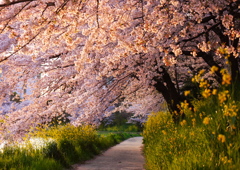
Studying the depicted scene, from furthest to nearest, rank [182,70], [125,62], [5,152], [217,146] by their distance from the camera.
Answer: [182,70]
[125,62]
[5,152]
[217,146]

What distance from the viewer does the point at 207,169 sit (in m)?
3.74

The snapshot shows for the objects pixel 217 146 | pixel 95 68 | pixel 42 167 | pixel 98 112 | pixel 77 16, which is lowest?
pixel 42 167

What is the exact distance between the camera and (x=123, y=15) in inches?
220

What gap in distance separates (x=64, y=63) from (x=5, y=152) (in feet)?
10.3

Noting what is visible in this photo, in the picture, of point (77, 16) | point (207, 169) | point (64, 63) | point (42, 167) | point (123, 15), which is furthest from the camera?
point (64, 63)

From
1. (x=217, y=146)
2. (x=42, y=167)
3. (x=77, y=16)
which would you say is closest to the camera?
(x=217, y=146)

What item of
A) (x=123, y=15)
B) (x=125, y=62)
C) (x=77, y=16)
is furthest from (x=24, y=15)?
(x=125, y=62)

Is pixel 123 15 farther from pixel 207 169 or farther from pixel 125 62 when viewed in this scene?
pixel 207 169

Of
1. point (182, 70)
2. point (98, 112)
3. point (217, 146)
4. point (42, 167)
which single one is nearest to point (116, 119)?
point (182, 70)

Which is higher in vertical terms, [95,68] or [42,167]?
[95,68]

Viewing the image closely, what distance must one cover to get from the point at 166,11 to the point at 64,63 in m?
4.40

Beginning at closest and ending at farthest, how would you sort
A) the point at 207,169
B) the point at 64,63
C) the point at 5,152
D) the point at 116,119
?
the point at 207,169 < the point at 5,152 < the point at 64,63 < the point at 116,119

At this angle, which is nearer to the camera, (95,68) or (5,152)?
(5,152)

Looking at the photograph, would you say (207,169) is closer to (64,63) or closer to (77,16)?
(77,16)
